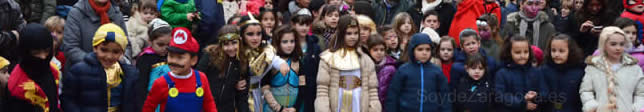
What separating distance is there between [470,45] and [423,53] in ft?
2.60

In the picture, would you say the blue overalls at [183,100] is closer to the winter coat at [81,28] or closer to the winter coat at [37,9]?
the winter coat at [81,28]

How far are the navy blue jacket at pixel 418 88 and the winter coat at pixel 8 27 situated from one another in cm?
341

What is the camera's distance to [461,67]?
723 cm

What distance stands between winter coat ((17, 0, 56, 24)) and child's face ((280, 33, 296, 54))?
120 inches

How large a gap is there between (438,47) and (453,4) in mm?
2386

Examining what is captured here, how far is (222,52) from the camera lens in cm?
651

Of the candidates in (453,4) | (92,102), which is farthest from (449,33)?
(92,102)

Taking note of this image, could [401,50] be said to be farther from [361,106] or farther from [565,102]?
[565,102]

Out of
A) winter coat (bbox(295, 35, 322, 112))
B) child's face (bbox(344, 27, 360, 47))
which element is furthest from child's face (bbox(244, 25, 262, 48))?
child's face (bbox(344, 27, 360, 47))

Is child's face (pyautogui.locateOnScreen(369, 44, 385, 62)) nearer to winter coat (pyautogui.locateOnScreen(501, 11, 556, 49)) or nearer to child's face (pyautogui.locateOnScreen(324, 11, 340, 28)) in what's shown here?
child's face (pyautogui.locateOnScreen(324, 11, 340, 28))

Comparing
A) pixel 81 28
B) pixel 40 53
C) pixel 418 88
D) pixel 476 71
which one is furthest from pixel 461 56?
A: pixel 40 53

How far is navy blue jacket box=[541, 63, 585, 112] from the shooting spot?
7.17 metres

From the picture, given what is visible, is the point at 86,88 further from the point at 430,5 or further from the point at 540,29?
Answer: the point at 540,29

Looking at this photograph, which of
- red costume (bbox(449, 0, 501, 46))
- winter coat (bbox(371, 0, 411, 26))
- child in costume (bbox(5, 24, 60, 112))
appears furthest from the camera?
winter coat (bbox(371, 0, 411, 26))
